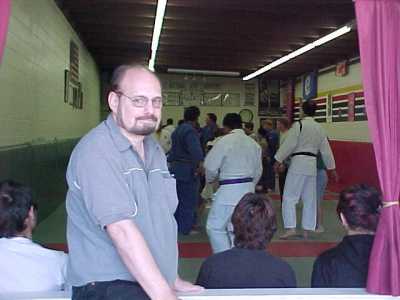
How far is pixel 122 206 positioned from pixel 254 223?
978 millimetres

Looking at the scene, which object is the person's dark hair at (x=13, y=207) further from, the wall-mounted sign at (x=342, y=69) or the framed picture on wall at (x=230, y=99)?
the framed picture on wall at (x=230, y=99)

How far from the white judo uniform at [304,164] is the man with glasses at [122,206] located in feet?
13.7

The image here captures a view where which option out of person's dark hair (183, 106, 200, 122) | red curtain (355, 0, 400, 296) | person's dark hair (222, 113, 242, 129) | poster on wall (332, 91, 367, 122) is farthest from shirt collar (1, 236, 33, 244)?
poster on wall (332, 91, 367, 122)

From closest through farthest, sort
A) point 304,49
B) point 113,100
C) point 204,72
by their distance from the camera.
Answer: point 113,100
point 304,49
point 204,72

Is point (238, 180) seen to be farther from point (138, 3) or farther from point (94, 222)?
point (138, 3)

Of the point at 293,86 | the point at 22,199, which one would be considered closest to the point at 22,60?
the point at 22,199

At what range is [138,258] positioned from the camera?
1512 mm

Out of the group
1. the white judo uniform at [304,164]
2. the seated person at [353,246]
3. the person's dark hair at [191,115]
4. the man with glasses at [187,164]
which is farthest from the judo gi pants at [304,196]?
the seated person at [353,246]

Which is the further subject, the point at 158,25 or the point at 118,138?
the point at 158,25

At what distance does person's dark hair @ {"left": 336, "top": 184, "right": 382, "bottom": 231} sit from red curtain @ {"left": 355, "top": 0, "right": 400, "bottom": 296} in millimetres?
239

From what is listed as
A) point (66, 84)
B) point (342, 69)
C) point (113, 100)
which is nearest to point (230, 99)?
point (342, 69)

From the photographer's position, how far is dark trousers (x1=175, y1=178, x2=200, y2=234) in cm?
596

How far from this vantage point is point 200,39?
1051 cm

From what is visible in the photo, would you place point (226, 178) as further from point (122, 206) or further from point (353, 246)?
point (122, 206)
